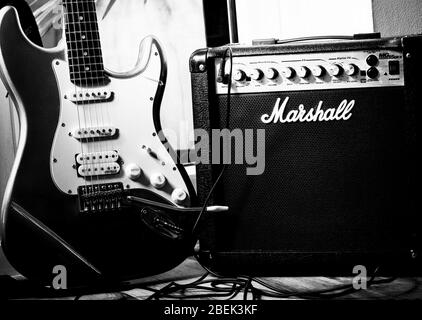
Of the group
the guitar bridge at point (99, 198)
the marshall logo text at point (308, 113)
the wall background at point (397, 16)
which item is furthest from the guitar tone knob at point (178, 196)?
the wall background at point (397, 16)

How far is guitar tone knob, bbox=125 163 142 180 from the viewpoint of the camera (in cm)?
114

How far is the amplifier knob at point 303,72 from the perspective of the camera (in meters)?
1.09

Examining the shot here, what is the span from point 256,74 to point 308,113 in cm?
15

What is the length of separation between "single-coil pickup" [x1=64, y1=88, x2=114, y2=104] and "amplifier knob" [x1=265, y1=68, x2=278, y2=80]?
37 cm

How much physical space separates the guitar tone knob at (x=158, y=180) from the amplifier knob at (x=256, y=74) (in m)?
0.31

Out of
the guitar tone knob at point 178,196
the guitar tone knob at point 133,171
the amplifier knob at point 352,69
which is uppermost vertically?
the amplifier knob at point 352,69

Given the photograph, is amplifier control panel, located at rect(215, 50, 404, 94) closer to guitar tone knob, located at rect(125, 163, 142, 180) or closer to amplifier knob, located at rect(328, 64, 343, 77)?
amplifier knob, located at rect(328, 64, 343, 77)

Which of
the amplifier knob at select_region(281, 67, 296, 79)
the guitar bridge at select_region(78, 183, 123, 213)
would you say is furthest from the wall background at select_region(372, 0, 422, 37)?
the guitar bridge at select_region(78, 183, 123, 213)

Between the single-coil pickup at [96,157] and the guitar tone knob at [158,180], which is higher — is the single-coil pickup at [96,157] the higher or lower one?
the higher one

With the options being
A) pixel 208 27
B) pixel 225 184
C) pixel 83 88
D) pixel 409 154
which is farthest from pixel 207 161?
pixel 208 27

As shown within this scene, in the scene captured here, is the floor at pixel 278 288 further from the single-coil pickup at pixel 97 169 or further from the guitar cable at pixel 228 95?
the single-coil pickup at pixel 97 169

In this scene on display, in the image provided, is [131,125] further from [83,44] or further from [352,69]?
[352,69]

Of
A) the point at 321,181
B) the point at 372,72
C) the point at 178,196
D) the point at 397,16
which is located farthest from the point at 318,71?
the point at 397,16

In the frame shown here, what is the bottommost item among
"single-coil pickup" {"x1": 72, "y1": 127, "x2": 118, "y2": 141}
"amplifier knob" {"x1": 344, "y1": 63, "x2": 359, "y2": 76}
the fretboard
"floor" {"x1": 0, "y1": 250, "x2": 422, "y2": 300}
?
"floor" {"x1": 0, "y1": 250, "x2": 422, "y2": 300}
